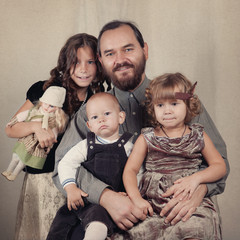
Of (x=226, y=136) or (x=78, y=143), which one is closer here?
(x=78, y=143)

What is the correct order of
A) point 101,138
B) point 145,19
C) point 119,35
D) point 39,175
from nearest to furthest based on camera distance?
point 101,138
point 119,35
point 39,175
point 145,19

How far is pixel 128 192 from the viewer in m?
1.93

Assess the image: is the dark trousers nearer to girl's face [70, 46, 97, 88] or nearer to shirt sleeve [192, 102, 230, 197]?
shirt sleeve [192, 102, 230, 197]

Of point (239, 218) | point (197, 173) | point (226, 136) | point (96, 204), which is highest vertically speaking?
point (197, 173)

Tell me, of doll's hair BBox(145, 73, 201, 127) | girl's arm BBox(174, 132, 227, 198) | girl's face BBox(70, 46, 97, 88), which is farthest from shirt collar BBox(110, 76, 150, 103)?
girl's arm BBox(174, 132, 227, 198)

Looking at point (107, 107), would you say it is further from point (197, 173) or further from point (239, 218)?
point (239, 218)

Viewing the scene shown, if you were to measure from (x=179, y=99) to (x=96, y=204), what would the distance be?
0.65 metres

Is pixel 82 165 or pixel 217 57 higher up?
pixel 217 57

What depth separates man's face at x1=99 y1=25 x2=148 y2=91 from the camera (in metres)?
2.29

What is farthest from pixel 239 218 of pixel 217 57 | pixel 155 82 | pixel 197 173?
pixel 155 82

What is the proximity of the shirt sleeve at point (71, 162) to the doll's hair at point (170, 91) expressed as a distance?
0.39 metres

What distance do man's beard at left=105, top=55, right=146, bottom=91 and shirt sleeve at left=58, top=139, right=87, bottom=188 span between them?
43 cm

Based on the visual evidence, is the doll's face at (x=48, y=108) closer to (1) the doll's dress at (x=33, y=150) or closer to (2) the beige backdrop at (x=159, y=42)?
(1) the doll's dress at (x=33, y=150)

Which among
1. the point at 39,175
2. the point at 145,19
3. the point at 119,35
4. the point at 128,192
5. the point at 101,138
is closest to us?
the point at 128,192
